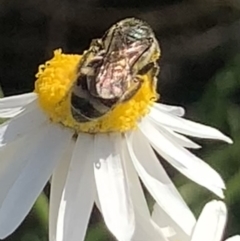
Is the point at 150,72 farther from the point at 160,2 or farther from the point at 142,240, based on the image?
the point at 160,2

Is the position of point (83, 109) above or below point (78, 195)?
above

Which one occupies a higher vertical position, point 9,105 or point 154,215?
point 9,105

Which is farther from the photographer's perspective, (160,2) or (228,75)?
(160,2)

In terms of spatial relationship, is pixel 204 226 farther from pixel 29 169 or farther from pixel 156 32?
pixel 156 32

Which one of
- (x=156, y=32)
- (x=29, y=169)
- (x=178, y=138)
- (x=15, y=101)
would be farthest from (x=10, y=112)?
(x=156, y=32)

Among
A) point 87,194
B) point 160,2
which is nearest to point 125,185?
point 87,194

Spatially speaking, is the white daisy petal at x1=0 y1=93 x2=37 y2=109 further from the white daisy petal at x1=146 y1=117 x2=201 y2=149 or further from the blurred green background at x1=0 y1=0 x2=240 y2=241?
the blurred green background at x1=0 y1=0 x2=240 y2=241
